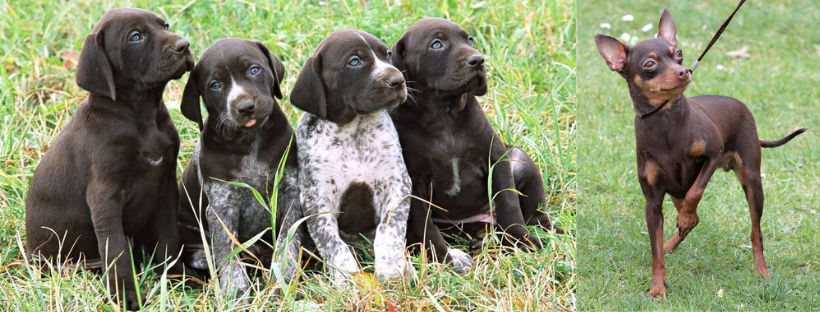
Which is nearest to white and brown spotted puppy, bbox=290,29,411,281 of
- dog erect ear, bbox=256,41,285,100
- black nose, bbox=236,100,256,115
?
dog erect ear, bbox=256,41,285,100

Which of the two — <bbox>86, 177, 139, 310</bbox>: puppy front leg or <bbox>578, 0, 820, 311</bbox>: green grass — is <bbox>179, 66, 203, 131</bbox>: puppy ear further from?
<bbox>578, 0, 820, 311</bbox>: green grass

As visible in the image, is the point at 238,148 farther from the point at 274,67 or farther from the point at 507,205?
the point at 507,205

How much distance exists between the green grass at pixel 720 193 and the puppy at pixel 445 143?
650 mm

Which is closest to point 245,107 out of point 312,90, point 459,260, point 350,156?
point 312,90

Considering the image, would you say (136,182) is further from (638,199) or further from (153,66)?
(638,199)

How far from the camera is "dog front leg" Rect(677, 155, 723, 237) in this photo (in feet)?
14.8

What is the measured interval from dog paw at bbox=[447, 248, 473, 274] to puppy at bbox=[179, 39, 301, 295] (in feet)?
3.01

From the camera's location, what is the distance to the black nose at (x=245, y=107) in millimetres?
4555

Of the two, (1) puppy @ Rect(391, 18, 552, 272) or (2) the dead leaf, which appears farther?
(2) the dead leaf

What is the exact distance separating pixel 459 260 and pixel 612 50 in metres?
1.51

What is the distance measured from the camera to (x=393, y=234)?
4906 millimetres

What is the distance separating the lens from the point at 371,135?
502 centimetres

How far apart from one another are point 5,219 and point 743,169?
4.73 m

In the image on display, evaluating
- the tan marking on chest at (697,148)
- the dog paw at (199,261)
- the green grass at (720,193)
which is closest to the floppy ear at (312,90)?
the dog paw at (199,261)
